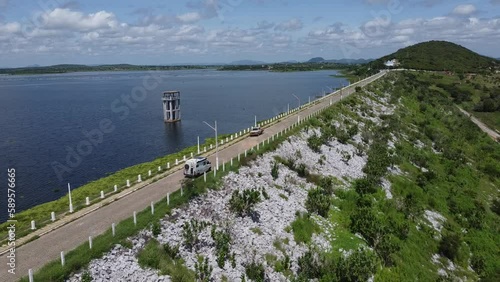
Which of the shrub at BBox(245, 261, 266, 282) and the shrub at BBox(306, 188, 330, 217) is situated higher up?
the shrub at BBox(306, 188, 330, 217)

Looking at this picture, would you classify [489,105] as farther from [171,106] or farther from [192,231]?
[192,231]

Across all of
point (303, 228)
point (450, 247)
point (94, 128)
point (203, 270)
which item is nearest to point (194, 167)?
point (303, 228)

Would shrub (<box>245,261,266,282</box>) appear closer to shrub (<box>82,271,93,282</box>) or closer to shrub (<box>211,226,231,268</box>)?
shrub (<box>211,226,231,268</box>)

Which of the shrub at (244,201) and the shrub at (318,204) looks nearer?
the shrub at (244,201)

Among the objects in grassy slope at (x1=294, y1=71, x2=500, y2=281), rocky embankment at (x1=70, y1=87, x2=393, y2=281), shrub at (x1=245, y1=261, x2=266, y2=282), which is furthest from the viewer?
grassy slope at (x1=294, y1=71, x2=500, y2=281)

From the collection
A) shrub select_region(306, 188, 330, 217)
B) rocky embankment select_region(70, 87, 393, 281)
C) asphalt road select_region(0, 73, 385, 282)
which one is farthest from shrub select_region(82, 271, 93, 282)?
shrub select_region(306, 188, 330, 217)

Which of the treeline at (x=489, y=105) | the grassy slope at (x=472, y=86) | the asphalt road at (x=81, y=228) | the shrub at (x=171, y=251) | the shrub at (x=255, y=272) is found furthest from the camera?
the treeline at (x=489, y=105)

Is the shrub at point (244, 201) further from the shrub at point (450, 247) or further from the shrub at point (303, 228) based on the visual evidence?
the shrub at point (450, 247)

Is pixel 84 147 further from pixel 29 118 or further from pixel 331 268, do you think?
pixel 331 268

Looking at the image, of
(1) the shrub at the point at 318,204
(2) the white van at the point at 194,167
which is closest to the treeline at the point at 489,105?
(1) the shrub at the point at 318,204
